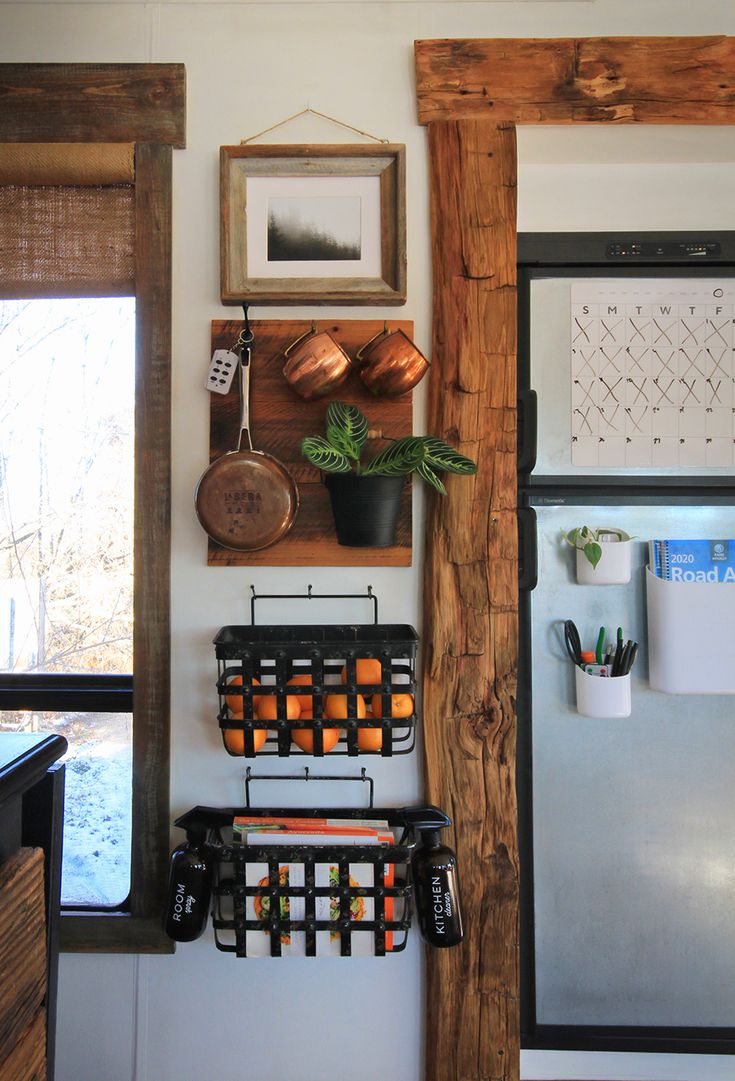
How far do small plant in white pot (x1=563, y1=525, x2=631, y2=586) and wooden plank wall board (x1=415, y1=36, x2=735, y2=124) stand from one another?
2.82 ft

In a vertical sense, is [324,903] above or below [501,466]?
below

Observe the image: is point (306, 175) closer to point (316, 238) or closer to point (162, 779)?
point (316, 238)

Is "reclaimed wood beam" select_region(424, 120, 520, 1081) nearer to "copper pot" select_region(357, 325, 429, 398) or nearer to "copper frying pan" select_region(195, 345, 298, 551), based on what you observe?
"copper pot" select_region(357, 325, 429, 398)

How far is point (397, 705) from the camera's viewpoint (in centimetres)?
120

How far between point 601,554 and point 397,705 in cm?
56

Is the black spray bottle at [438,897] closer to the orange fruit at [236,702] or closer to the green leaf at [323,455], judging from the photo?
the orange fruit at [236,702]

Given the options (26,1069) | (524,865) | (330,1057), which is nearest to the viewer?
(26,1069)

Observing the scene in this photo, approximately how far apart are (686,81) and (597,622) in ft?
3.80

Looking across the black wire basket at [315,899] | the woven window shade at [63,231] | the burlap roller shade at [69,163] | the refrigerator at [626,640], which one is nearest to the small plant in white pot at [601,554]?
the refrigerator at [626,640]

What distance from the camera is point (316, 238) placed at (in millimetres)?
1334

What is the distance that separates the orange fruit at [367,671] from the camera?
119 cm

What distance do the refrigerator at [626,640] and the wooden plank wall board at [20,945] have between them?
110 cm

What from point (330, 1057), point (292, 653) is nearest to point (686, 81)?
point (292, 653)

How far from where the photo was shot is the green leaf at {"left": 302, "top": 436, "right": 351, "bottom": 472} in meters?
1.18
